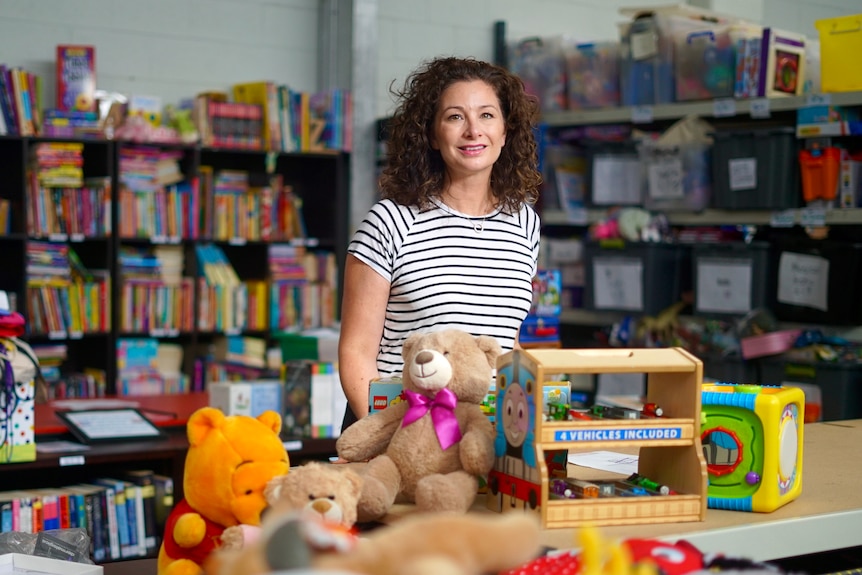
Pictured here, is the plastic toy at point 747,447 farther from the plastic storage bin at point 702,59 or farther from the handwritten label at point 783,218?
the plastic storage bin at point 702,59

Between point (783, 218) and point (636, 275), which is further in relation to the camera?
point (636, 275)

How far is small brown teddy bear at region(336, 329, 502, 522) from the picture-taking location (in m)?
1.43

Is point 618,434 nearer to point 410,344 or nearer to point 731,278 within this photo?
point 410,344

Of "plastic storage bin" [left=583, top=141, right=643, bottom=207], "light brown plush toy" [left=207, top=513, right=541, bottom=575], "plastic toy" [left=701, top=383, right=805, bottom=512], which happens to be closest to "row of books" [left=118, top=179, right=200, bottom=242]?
"plastic storage bin" [left=583, top=141, right=643, bottom=207]

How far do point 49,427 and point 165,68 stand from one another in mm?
2840

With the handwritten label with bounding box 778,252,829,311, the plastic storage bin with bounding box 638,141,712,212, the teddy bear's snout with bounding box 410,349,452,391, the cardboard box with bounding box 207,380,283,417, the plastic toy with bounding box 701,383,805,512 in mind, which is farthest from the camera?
the plastic storage bin with bounding box 638,141,712,212

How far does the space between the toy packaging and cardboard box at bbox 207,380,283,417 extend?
2327 mm

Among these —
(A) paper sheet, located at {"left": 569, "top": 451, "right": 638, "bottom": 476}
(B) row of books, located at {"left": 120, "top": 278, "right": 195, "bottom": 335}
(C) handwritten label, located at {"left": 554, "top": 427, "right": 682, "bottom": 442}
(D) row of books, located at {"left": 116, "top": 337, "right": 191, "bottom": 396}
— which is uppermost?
(C) handwritten label, located at {"left": 554, "top": 427, "right": 682, "bottom": 442}

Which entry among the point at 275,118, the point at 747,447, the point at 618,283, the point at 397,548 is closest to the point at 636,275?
the point at 618,283

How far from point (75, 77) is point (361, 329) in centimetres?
387

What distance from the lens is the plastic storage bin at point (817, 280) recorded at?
13.6 ft

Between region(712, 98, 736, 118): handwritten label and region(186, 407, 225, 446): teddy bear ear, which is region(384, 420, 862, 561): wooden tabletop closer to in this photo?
region(186, 407, 225, 446): teddy bear ear

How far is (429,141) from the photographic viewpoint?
2184mm

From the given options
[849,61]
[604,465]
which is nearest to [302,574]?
[604,465]
